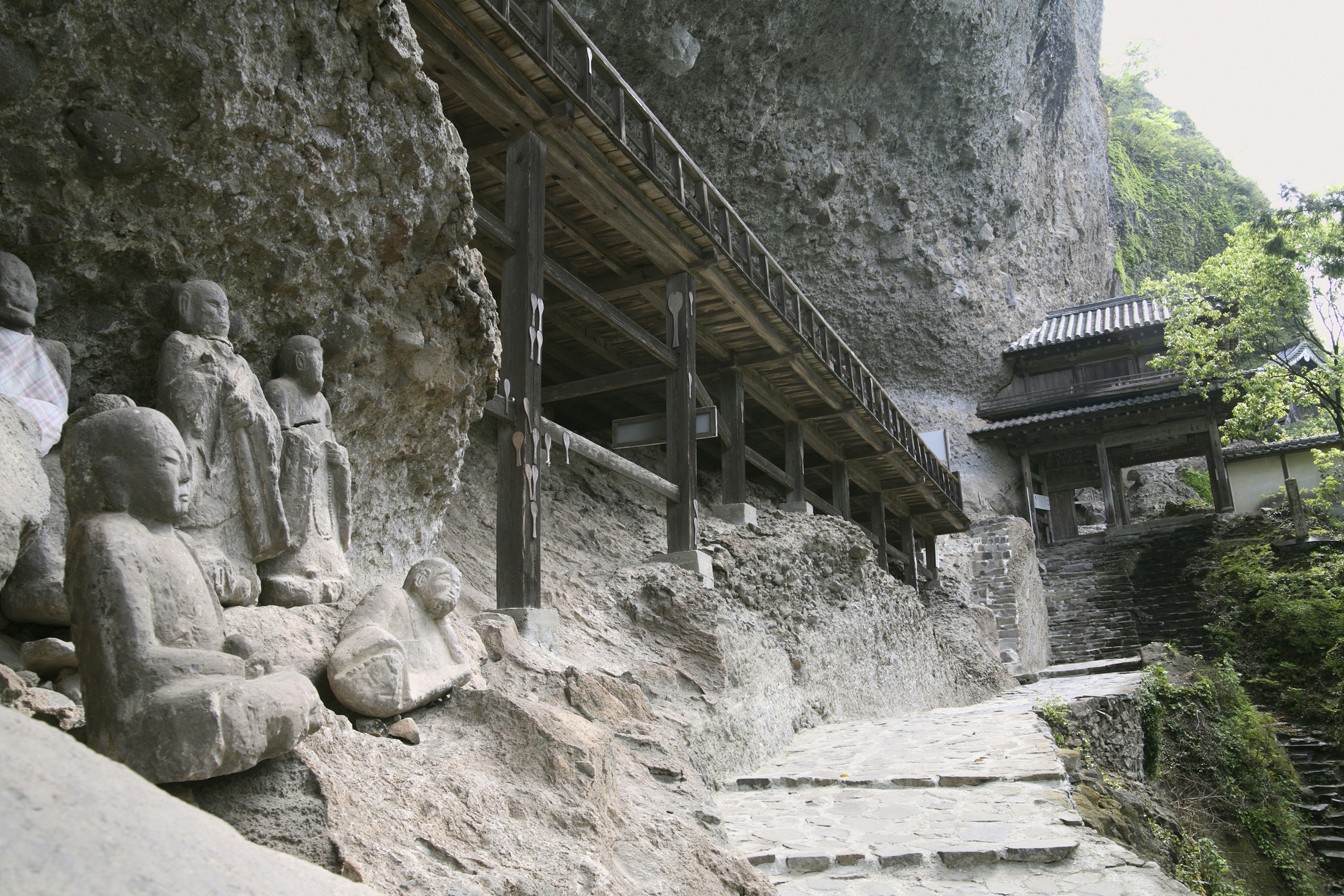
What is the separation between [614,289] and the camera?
Result: 349 inches

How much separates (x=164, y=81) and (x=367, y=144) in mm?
885

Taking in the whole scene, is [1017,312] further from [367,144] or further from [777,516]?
[367,144]

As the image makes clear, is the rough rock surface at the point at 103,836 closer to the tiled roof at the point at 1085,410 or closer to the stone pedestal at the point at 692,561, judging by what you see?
the stone pedestal at the point at 692,561

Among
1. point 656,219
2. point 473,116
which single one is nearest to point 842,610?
point 656,219

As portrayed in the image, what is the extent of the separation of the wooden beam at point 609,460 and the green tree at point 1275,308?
1333cm

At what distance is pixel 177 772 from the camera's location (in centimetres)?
230

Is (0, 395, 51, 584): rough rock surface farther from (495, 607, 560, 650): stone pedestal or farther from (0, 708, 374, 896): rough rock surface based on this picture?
(495, 607, 560, 650): stone pedestal

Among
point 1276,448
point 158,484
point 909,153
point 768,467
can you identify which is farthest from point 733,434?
point 1276,448

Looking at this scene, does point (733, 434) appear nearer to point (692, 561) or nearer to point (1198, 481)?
point (692, 561)

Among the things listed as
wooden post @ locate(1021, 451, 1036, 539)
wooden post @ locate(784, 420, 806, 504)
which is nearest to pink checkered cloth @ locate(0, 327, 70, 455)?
wooden post @ locate(784, 420, 806, 504)

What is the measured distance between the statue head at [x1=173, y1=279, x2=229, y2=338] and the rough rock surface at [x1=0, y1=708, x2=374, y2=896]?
2.21 meters

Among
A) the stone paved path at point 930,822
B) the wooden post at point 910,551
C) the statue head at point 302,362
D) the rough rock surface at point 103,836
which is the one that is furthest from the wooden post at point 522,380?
the wooden post at point 910,551

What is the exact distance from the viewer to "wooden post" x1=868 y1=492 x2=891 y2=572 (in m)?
15.3

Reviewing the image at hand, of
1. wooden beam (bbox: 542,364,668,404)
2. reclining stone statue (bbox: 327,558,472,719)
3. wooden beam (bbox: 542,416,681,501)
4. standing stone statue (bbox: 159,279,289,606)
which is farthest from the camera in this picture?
wooden beam (bbox: 542,364,668,404)
